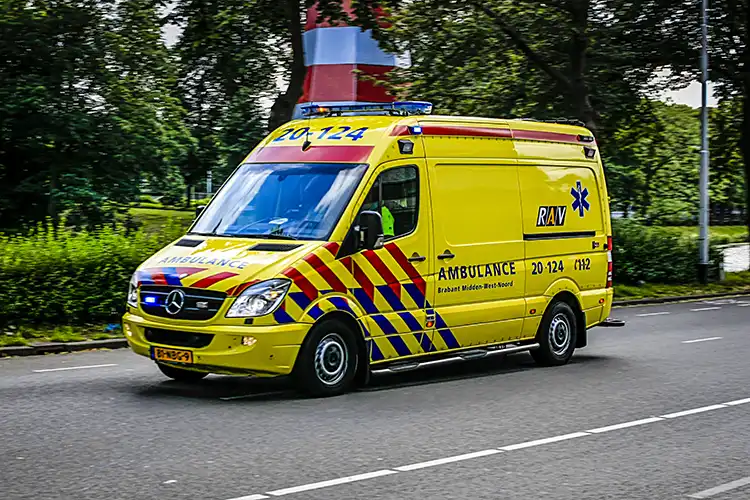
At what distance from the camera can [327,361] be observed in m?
11.1

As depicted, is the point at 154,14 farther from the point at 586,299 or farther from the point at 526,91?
the point at 586,299

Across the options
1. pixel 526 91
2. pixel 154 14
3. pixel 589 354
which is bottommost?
pixel 589 354

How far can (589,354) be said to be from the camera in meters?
15.5

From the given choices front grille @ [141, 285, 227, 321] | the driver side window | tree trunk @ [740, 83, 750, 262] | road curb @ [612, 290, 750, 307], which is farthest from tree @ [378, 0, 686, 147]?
front grille @ [141, 285, 227, 321]

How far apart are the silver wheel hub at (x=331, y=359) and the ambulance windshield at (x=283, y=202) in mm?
963

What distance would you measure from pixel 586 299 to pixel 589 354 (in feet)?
4.24

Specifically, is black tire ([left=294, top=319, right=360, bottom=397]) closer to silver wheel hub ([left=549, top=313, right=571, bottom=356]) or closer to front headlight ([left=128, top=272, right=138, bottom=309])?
front headlight ([left=128, top=272, right=138, bottom=309])

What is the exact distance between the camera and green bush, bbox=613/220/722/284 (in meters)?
29.1

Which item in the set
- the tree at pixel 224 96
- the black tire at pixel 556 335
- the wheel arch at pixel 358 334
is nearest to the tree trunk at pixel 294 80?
the black tire at pixel 556 335

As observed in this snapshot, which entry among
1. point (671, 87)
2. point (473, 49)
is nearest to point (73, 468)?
point (473, 49)

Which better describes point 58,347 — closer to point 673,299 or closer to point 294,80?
point 294,80

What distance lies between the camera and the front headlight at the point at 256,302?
10.5m

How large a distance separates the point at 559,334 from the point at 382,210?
11.3 feet

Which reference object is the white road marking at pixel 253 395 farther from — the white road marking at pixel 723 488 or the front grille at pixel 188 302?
the white road marking at pixel 723 488
